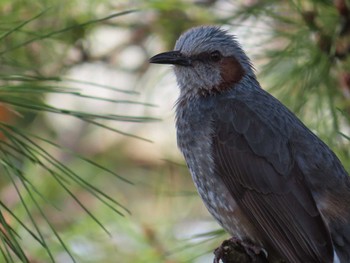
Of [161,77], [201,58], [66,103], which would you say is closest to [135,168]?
[66,103]

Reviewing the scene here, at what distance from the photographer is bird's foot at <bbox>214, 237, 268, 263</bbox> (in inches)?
169

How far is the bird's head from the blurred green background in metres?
0.13

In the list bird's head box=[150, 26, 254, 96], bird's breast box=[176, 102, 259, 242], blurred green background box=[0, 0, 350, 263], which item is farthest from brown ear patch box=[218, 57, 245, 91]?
bird's breast box=[176, 102, 259, 242]

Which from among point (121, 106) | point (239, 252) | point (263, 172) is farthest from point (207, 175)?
point (121, 106)

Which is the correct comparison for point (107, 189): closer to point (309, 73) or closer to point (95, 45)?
point (95, 45)

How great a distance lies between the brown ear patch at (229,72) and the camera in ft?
17.6

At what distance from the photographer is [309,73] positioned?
17.2 ft

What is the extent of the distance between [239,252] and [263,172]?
1.98 ft

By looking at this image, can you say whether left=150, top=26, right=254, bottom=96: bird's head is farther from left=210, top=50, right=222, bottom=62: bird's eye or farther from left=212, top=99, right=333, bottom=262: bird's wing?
left=212, top=99, right=333, bottom=262: bird's wing

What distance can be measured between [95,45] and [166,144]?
3.20 ft

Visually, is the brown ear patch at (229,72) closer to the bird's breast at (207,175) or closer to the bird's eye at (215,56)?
the bird's eye at (215,56)

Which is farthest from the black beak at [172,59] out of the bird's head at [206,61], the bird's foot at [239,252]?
the bird's foot at [239,252]

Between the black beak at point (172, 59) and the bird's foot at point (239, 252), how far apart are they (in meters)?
1.15

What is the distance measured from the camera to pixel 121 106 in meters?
7.52
